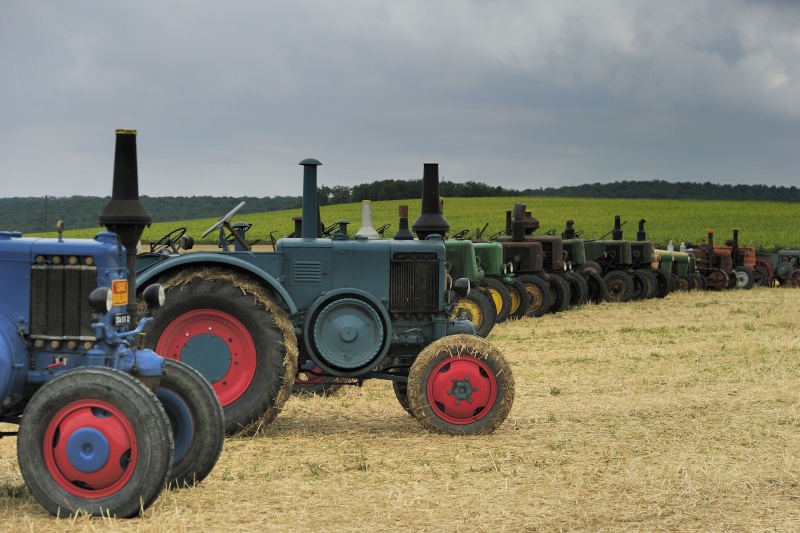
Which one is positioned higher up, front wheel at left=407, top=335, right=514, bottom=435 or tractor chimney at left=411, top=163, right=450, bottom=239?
tractor chimney at left=411, top=163, right=450, bottom=239

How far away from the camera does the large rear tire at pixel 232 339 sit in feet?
26.1

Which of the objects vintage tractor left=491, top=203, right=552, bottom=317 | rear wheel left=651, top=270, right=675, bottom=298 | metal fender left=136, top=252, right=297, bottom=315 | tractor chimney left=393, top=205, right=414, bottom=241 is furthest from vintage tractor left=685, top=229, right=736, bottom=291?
metal fender left=136, top=252, right=297, bottom=315

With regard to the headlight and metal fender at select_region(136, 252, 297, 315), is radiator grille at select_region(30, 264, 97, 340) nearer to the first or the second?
the headlight

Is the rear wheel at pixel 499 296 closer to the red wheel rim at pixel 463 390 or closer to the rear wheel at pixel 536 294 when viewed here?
the rear wheel at pixel 536 294

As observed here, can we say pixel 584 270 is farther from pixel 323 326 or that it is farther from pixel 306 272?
pixel 323 326

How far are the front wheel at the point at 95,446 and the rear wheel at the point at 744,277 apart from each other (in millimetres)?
27204

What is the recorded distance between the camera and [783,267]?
1278 inches

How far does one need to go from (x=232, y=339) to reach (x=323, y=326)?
73 cm

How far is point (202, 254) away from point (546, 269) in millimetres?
13809

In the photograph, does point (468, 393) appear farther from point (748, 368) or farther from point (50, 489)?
point (748, 368)

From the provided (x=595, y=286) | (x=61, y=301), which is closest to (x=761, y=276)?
(x=595, y=286)

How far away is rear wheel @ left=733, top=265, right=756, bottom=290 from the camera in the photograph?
99.6ft

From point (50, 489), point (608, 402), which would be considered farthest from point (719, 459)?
point (50, 489)

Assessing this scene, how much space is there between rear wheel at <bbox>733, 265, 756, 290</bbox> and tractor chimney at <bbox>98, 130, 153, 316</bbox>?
26.5 metres
